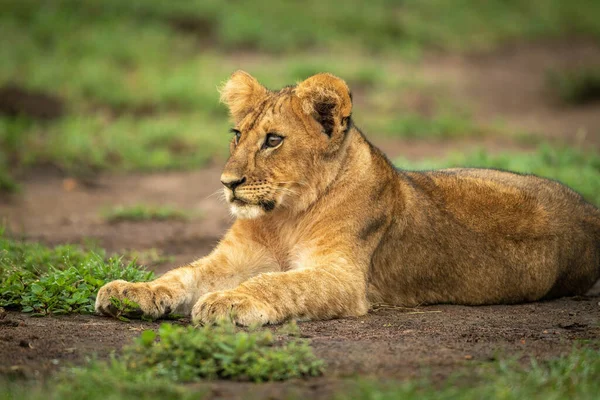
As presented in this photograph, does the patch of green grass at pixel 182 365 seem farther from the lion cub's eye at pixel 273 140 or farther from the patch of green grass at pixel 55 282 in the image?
the lion cub's eye at pixel 273 140

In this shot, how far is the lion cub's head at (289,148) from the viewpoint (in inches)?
185

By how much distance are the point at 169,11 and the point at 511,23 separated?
23.6ft

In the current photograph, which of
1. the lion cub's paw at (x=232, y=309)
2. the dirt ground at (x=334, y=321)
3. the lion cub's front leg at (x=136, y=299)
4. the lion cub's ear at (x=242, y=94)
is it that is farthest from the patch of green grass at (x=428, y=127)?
the lion cub's paw at (x=232, y=309)

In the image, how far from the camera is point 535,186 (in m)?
5.60

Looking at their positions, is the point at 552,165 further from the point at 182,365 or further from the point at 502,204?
→ the point at 182,365

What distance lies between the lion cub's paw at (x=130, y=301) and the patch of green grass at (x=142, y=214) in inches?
147

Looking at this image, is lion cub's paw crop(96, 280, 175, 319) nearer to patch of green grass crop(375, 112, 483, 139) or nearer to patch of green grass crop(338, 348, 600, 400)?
patch of green grass crop(338, 348, 600, 400)

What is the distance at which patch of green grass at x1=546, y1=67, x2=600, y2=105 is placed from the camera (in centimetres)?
1406

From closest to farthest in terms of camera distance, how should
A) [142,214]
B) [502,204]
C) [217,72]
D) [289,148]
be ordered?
[289,148]
[502,204]
[142,214]
[217,72]

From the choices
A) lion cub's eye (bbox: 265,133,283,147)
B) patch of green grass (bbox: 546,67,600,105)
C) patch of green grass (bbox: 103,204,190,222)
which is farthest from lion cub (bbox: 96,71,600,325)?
patch of green grass (bbox: 546,67,600,105)

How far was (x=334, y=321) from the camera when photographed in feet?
15.0

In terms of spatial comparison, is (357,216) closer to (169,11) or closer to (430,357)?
(430,357)

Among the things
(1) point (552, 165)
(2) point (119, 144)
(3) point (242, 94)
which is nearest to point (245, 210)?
(3) point (242, 94)

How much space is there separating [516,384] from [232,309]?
4.69 feet
